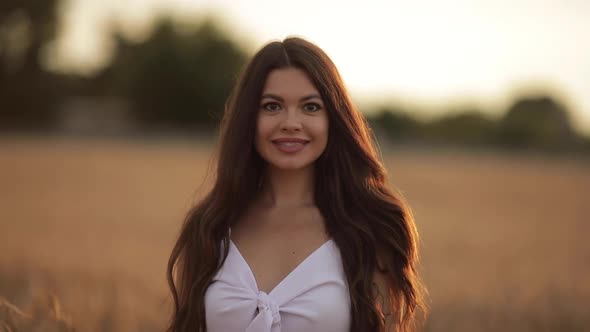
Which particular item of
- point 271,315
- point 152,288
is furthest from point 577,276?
point 271,315

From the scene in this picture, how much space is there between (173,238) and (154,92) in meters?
38.6

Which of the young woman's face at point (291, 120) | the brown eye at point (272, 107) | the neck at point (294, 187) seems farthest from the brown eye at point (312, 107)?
the neck at point (294, 187)

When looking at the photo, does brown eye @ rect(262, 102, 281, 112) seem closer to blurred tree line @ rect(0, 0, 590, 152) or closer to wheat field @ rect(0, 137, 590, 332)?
wheat field @ rect(0, 137, 590, 332)

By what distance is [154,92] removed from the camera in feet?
155

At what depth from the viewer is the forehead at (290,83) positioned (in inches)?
114

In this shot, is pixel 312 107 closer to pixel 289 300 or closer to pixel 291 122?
pixel 291 122

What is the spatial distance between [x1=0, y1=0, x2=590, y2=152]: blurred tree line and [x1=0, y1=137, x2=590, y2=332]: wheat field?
59.5 ft

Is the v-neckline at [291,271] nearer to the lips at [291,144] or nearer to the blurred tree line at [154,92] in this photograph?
the lips at [291,144]

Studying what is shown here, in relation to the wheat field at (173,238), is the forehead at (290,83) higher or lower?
higher

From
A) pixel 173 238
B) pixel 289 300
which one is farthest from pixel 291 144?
pixel 173 238

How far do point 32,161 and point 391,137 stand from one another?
87.5 feet

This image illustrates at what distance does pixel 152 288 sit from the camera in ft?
21.9

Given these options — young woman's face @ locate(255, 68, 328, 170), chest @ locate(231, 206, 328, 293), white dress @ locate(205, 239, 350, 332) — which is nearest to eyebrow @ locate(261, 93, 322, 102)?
young woman's face @ locate(255, 68, 328, 170)

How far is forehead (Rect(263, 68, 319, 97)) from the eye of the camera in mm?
2902
